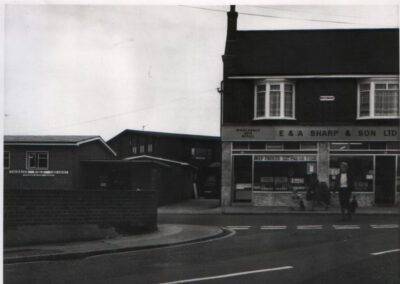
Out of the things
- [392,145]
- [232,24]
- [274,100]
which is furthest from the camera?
[274,100]

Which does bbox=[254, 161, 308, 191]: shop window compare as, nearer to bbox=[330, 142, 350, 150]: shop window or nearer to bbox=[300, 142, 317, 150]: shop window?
bbox=[300, 142, 317, 150]: shop window

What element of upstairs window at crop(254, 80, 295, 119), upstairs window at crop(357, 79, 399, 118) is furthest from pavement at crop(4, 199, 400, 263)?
upstairs window at crop(357, 79, 399, 118)

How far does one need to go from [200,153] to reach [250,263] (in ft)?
98.7

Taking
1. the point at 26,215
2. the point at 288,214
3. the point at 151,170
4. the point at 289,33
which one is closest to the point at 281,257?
the point at 26,215

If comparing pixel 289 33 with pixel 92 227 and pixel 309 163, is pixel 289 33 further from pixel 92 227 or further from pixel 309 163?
pixel 92 227

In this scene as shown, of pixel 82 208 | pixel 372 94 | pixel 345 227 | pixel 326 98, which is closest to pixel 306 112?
pixel 326 98

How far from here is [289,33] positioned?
23719 mm

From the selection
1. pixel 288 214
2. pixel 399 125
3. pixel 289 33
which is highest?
pixel 289 33

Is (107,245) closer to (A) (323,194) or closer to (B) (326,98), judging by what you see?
(A) (323,194)

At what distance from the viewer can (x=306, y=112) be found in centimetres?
2333

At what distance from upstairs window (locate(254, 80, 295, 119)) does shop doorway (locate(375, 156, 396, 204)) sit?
4.37 m

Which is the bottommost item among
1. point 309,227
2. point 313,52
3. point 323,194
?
point 309,227

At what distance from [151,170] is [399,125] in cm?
1232

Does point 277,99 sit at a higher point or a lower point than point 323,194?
higher
